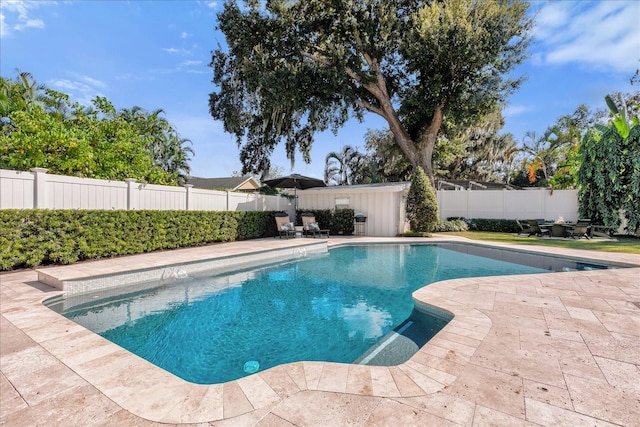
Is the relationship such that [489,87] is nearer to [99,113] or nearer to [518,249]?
[518,249]

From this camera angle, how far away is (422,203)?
13.8 metres

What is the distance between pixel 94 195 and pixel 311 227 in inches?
315

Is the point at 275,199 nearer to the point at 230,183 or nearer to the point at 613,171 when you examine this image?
the point at 613,171

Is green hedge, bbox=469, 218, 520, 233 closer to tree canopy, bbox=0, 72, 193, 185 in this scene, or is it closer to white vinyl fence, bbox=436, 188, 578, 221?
white vinyl fence, bbox=436, 188, 578, 221

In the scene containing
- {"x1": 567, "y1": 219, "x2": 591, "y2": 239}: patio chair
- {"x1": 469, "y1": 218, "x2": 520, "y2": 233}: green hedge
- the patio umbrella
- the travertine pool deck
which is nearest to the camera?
the travertine pool deck

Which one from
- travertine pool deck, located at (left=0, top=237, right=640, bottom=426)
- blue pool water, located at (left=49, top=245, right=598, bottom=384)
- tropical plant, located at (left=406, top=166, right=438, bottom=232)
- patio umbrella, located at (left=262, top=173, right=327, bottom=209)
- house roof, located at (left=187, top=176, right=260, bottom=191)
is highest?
house roof, located at (left=187, top=176, right=260, bottom=191)

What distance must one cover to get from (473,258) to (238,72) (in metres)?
14.9

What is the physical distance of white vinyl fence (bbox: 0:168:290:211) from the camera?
670cm

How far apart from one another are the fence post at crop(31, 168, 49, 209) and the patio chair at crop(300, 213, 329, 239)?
29.0ft

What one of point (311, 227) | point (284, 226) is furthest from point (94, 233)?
point (311, 227)

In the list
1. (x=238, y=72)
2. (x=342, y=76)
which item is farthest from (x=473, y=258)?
(x=238, y=72)

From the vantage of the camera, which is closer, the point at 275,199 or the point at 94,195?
the point at 94,195

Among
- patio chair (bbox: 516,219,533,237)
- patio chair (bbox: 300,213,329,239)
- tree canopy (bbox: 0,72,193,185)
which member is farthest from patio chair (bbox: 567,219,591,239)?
tree canopy (bbox: 0,72,193,185)

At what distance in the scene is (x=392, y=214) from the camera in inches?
575
